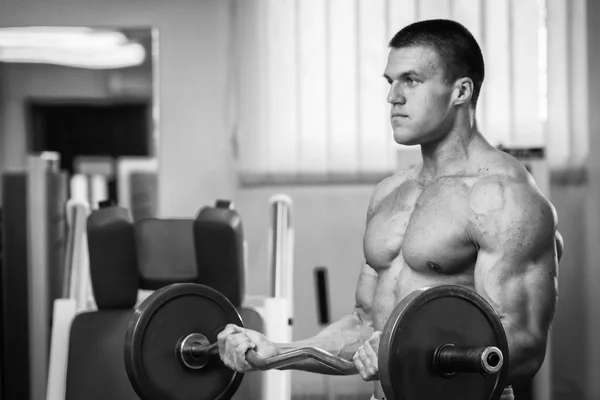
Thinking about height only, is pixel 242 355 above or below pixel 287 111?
below

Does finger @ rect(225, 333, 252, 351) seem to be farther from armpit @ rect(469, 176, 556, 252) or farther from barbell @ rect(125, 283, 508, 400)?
armpit @ rect(469, 176, 556, 252)

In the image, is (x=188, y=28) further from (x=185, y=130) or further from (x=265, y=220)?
(x=265, y=220)

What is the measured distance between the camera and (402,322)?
1484mm

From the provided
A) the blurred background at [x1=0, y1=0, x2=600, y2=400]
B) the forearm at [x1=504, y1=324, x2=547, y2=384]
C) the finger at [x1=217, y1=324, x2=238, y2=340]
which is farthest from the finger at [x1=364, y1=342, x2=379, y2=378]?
the blurred background at [x1=0, y1=0, x2=600, y2=400]

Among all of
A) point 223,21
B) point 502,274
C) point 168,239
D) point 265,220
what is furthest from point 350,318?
point 223,21

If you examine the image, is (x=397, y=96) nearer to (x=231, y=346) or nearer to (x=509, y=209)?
(x=509, y=209)

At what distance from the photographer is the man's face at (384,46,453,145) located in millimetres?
1807

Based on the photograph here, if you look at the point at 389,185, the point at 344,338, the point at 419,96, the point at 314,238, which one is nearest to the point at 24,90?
the point at 314,238

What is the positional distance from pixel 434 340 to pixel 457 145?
0.49 metres

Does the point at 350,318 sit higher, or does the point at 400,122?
the point at 400,122

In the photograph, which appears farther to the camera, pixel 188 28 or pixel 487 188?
pixel 188 28

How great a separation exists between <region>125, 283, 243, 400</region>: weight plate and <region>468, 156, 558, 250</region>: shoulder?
0.60m

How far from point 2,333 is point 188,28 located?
5.97ft

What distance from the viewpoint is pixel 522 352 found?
64.1 inches
